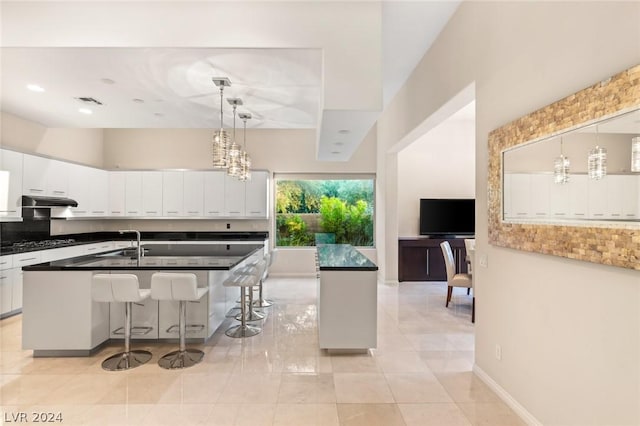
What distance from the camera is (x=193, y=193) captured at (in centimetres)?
700

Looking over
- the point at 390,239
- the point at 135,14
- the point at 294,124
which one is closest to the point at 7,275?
the point at 135,14

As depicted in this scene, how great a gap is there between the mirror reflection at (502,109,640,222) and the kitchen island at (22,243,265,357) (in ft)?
8.78

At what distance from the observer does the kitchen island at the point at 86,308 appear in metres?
3.28

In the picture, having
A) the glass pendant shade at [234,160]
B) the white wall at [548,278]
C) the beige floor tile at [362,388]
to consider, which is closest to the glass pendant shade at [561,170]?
the white wall at [548,278]

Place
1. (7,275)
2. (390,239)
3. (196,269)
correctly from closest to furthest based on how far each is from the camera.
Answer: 1. (196,269)
2. (7,275)
3. (390,239)

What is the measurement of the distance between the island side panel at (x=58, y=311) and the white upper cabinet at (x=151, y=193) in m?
3.81

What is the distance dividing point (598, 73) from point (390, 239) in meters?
5.09

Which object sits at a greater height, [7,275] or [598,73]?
[598,73]

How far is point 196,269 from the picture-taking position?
11.1 ft

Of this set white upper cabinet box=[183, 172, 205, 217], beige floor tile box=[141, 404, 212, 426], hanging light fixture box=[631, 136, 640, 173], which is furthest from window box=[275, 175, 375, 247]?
hanging light fixture box=[631, 136, 640, 173]

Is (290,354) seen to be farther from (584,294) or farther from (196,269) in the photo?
(584,294)

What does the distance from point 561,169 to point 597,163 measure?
0.88 ft

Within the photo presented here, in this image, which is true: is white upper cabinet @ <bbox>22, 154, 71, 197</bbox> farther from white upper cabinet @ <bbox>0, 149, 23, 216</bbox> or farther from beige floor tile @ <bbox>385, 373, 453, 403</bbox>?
beige floor tile @ <bbox>385, 373, 453, 403</bbox>

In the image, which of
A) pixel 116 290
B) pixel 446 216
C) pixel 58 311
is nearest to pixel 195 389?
pixel 116 290
